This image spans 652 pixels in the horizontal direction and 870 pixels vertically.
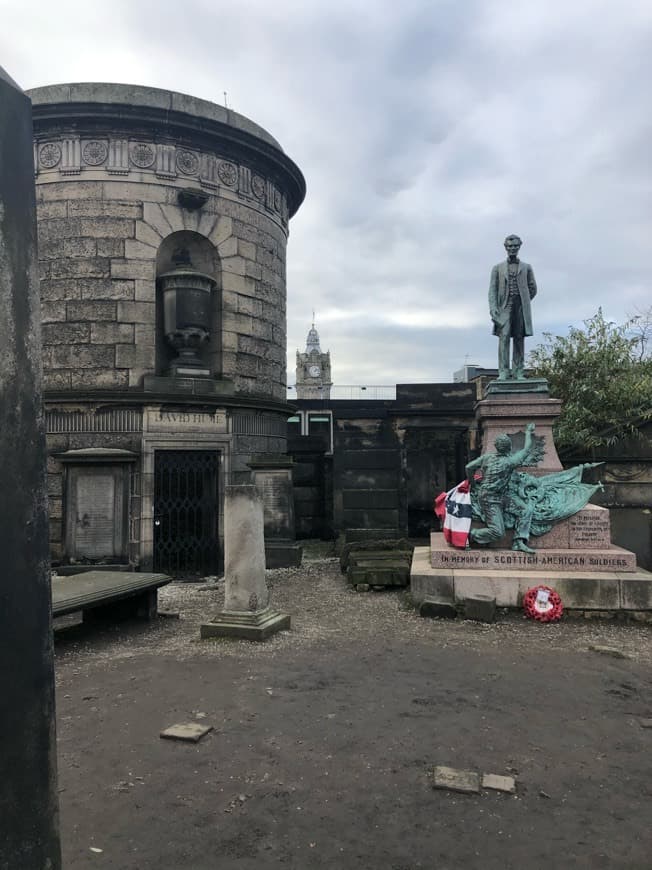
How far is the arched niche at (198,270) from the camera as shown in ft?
45.2

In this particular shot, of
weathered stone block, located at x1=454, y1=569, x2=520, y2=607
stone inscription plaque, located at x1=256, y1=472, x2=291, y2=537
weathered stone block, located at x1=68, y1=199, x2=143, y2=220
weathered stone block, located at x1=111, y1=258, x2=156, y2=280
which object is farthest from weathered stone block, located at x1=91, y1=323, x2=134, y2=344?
weathered stone block, located at x1=454, y1=569, x2=520, y2=607

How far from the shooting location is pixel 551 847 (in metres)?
3.60

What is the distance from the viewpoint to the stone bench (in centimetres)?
802

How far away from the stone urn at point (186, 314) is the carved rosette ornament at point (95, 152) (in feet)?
7.82

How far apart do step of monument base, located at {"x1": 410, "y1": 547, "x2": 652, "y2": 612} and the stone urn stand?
6.69 m

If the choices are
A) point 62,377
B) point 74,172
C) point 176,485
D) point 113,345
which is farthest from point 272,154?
point 176,485

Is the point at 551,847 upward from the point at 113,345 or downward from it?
downward

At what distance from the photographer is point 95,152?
507 inches

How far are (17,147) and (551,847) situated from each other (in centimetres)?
414

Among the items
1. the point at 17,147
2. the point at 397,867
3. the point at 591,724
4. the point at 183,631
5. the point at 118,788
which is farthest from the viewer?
the point at 183,631

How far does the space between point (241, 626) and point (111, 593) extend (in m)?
1.73

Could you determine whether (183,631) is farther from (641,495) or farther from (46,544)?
(641,495)

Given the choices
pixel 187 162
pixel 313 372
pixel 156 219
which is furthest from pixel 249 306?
pixel 313 372

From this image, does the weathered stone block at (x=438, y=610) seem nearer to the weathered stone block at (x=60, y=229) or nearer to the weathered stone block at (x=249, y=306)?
the weathered stone block at (x=249, y=306)
